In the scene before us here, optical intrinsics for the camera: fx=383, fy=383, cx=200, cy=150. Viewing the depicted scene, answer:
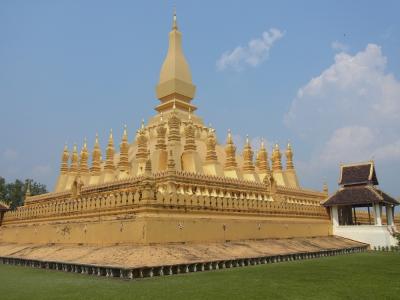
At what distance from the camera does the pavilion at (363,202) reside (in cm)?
2598

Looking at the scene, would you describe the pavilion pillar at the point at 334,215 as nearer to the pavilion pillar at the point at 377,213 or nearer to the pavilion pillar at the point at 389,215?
the pavilion pillar at the point at 377,213

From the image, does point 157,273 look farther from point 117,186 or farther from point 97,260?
point 117,186

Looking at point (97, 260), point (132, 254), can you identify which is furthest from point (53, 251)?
point (132, 254)

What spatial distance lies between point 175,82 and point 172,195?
1878 cm

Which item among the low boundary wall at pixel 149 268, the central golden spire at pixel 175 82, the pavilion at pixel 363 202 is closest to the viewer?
the low boundary wall at pixel 149 268

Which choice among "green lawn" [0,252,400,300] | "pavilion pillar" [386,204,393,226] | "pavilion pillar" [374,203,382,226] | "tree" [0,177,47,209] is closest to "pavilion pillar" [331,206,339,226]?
"pavilion pillar" [374,203,382,226]

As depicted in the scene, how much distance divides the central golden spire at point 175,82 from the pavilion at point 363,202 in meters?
14.5

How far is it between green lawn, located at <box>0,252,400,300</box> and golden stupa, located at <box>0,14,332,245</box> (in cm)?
335

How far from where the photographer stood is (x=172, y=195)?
16.4 meters

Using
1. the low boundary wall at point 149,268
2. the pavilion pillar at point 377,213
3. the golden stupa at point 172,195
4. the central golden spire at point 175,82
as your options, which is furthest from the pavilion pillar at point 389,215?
the central golden spire at point 175,82

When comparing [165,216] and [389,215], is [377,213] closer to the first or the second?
[389,215]

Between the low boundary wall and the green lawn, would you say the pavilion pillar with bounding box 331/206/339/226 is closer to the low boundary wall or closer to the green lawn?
the low boundary wall

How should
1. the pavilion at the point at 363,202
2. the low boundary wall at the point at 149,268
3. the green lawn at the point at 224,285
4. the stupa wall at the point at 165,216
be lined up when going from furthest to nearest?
the pavilion at the point at 363,202 → the stupa wall at the point at 165,216 → the low boundary wall at the point at 149,268 → the green lawn at the point at 224,285

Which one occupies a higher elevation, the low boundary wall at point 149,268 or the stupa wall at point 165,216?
the stupa wall at point 165,216
